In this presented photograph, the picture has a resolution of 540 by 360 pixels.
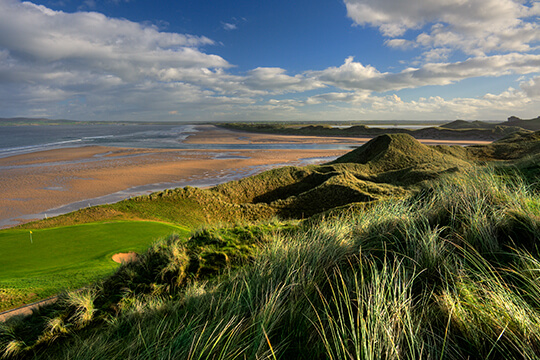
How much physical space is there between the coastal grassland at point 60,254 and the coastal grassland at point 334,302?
1703mm

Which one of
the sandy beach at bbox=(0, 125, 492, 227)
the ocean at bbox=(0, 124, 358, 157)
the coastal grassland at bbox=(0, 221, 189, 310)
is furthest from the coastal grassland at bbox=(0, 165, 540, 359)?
the ocean at bbox=(0, 124, 358, 157)

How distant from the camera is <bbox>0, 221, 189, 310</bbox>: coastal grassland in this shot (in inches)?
184

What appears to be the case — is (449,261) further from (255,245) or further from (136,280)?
(136,280)

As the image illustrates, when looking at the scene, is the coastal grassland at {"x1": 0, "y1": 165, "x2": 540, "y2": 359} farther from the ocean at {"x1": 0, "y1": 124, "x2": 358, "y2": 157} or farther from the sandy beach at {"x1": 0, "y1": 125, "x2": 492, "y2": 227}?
the ocean at {"x1": 0, "y1": 124, "x2": 358, "y2": 157}

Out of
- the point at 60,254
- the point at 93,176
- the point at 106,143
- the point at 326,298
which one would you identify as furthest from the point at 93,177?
the point at 106,143

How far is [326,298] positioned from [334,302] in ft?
0.38

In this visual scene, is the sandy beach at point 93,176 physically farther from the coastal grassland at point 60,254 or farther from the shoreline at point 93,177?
the coastal grassland at point 60,254

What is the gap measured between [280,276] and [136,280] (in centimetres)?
198

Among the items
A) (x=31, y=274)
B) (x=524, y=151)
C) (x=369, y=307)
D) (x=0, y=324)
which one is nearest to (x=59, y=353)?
(x=0, y=324)

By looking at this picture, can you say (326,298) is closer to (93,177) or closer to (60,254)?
(60,254)

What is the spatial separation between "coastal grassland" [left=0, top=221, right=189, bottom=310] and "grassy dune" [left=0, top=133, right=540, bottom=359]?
1679 millimetres

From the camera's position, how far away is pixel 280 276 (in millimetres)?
2346

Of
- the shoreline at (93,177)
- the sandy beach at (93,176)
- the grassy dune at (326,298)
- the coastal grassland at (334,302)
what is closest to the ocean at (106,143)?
the sandy beach at (93,176)

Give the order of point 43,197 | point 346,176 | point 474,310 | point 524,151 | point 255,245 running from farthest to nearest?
1. point 524,151
2. point 43,197
3. point 346,176
4. point 255,245
5. point 474,310
